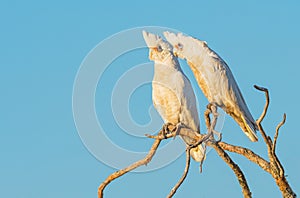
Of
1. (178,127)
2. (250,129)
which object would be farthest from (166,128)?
(250,129)

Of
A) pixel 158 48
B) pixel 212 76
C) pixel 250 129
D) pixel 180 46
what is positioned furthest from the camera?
pixel 158 48

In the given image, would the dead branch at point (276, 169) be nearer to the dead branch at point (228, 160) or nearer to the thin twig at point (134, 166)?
the dead branch at point (228, 160)

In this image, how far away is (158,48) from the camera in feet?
41.6

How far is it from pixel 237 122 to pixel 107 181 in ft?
8.07

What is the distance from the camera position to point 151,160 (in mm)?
10961

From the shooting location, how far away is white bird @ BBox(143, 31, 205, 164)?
12258 mm

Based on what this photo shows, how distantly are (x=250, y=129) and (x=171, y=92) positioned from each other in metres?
→ 1.35

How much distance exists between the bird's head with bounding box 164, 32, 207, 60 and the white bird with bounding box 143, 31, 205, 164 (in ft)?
0.36

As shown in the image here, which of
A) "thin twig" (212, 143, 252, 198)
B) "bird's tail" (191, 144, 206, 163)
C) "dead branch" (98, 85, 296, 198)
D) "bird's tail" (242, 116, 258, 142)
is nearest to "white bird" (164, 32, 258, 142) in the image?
"bird's tail" (242, 116, 258, 142)

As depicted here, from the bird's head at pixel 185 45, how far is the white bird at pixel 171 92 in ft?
0.36

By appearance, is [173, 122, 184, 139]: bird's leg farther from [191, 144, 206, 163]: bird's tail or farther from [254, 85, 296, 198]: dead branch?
[254, 85, 296, 198]: dead branch

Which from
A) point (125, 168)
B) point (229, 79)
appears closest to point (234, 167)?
point (125, 168)

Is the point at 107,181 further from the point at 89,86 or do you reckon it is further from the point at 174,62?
the point at 174,62

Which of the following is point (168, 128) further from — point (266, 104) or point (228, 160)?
point (266, 104)
